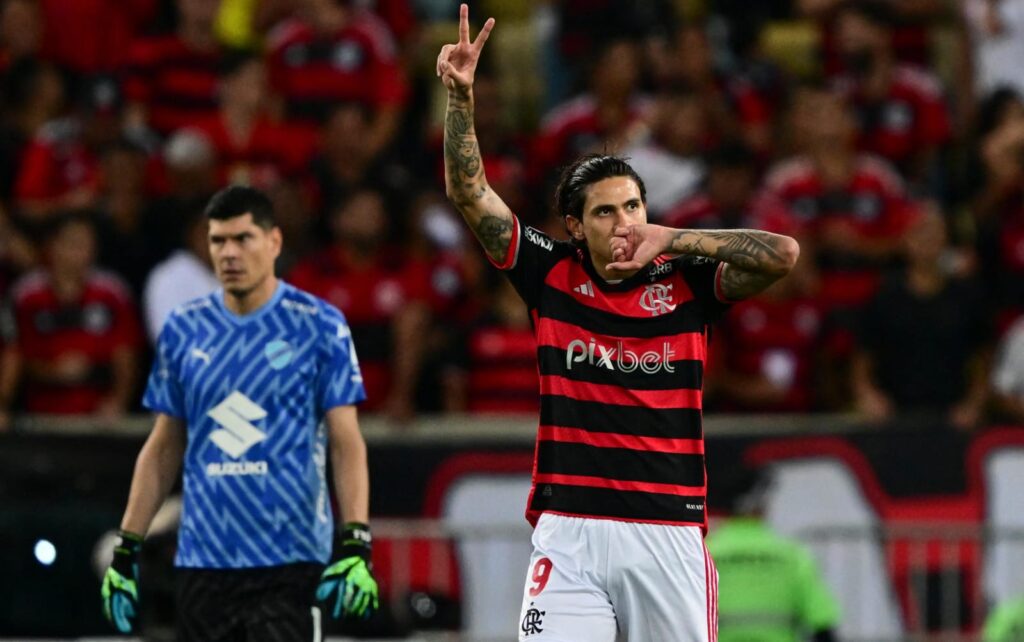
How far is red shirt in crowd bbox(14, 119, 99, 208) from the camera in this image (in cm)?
1398

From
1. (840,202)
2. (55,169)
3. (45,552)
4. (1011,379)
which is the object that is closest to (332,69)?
(55,169)

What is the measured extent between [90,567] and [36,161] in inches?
165

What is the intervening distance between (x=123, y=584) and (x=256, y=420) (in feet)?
2.89

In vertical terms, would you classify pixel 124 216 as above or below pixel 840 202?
below

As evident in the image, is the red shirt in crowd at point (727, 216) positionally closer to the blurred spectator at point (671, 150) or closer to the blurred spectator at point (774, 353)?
the blurred spectator at point (671, 150)

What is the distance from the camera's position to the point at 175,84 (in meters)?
14.5

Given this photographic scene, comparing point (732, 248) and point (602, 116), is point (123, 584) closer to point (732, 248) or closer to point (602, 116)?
point (732, 248)

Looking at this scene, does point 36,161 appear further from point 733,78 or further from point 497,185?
point 733,78

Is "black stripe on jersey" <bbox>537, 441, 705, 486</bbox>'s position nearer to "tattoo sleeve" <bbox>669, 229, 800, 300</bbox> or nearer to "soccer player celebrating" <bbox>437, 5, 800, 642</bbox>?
"soccer player celebrating" <bbox>437, 5, 800, 642</bbox>

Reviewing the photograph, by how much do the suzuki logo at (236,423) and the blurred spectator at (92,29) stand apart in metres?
8.06

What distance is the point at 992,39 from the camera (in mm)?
15312

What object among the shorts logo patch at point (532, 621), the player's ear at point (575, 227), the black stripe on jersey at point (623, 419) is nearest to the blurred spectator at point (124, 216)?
the player's ear at point (575, 227)

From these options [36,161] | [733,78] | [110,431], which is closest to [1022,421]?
[733,78]

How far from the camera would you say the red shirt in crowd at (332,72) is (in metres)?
14.5
